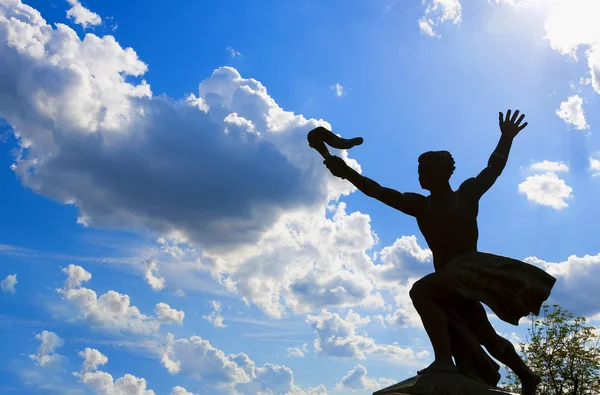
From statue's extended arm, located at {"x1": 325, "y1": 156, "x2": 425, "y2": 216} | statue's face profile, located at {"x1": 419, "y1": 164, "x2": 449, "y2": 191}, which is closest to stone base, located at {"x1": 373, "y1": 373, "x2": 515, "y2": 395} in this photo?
statue's extended arm, located at {"x1": 325, "y1": 156, "x2": 425, "y2": 216}

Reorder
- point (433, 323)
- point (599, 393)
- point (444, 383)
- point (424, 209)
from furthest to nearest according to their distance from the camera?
point (599, 393)
point (424, 209)
point (433, 323)
point (444, 383)

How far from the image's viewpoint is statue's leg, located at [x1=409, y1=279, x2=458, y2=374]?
20.4 ft

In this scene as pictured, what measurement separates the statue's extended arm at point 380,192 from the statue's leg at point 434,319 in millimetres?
939

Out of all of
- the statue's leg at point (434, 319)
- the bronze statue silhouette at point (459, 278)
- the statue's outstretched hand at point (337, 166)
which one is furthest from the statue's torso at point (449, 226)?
the statue's outstretched hand at point (337, 166)

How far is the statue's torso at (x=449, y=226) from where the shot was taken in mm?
6758

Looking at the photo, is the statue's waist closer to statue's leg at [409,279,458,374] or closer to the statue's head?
statue's leg at [409,279,458,374]

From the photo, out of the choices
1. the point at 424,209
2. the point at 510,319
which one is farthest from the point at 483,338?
the point at 424,209

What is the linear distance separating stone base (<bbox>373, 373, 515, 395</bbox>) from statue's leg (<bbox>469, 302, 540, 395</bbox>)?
0.77 metres

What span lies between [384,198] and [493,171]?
1.42 meters

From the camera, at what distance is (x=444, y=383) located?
5797 millimetres

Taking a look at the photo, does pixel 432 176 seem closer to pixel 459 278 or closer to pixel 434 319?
pixel 459 278

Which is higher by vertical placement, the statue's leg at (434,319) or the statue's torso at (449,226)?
the statue's torso at (449,226)

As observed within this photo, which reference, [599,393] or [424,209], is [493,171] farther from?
[599,393]

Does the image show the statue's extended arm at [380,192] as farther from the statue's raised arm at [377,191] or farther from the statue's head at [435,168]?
the statue's head at [435,168]
